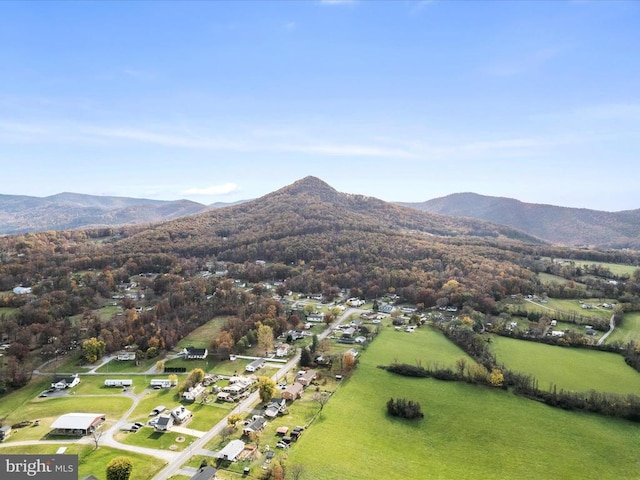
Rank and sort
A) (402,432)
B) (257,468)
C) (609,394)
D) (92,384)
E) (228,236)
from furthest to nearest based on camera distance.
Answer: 1. (228,236)
2. (92,384)
3. (609,394)
4. (402,432)
5. (257,468)

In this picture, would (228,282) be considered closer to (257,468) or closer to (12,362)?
(12,362)

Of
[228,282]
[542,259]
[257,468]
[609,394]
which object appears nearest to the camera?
[257,468]

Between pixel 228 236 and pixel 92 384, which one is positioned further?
pixel 228 236

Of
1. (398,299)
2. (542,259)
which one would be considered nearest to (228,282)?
(398,299)

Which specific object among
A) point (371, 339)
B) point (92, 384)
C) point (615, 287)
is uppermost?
point (615, 287)

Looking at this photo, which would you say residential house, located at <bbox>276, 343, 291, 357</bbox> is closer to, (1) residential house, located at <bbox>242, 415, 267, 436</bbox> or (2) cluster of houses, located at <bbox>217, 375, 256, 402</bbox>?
(2) cluster of houses, located at <bbox>217, 375, 256, 402</bbox>

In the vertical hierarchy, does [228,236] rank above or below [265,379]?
above

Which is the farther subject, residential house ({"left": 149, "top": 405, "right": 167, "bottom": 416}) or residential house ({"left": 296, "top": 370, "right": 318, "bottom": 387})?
residential house ({"left": 296, "top": 370, "right": 318, "bottom": 387})

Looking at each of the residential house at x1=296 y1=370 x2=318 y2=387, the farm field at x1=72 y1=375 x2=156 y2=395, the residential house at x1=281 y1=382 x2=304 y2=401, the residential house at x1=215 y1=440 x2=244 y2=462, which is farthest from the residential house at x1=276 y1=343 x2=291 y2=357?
the residential house at x1=215 y1=440 x2=244 y2=462
